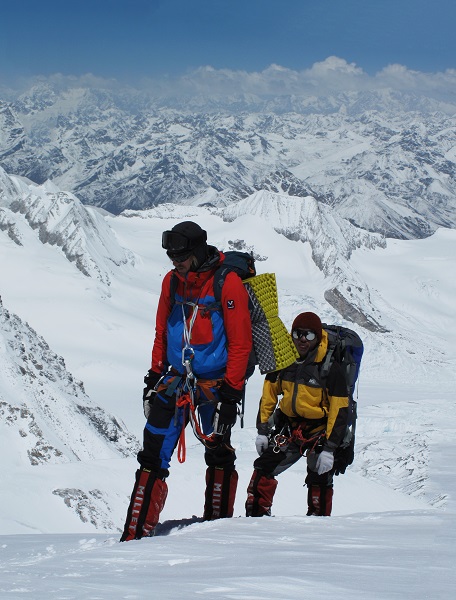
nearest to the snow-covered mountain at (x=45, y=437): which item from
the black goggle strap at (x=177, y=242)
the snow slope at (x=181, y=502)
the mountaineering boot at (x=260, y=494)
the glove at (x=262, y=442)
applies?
the snow slope at (x=181, y=502)

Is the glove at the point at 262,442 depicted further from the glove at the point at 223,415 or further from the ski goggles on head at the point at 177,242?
the ski goggles on head at the point at 177,242

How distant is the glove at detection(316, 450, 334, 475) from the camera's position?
8922 mm

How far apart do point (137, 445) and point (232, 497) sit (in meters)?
23.7

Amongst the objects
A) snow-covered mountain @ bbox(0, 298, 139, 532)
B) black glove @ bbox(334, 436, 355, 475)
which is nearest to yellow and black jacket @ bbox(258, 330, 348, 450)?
black glove @ bbox(334, 436, 355, 475)

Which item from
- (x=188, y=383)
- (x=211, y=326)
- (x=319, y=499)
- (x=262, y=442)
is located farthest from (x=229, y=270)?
(x=319, y=499)

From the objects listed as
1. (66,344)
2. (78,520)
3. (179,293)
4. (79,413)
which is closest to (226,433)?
(179,293)

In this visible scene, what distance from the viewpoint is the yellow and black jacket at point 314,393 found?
885cm

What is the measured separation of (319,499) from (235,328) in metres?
3.28

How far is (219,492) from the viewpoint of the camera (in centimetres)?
855

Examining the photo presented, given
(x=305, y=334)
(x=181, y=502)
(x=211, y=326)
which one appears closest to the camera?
(x=211, y=326)

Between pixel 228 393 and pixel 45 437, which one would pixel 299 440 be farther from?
pixel 45 437

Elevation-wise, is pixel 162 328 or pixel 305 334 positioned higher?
pixel 305 334

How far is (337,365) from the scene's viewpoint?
8.87 m

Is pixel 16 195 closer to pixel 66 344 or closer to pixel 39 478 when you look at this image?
pixel 66 344
